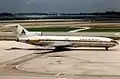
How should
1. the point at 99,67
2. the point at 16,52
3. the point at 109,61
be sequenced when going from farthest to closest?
the point at 16,52, the point at 109,61, the point at 99,67

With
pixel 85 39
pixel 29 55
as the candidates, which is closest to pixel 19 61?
pixel 29 55

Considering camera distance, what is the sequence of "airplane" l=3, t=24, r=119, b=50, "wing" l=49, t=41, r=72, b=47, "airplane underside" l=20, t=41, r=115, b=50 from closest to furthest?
1. "airplane" l=3, t=24, r=119, b=50
2. "airplane underside" l=20, t=41, r=115, b=50
3. "wing" l=49, t=41, r=72, b=47

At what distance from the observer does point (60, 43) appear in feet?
307

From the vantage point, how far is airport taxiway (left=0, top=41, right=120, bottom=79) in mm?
56625

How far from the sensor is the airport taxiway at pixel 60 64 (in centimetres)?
5662

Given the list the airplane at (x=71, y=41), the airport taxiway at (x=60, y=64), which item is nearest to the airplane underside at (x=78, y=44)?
the airplane at (x=71, y=41)

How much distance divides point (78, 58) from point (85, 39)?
15.2 metres

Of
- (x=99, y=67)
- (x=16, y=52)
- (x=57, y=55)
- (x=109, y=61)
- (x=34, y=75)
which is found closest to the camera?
(x=34, y=75)

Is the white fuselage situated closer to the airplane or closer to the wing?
the airplane

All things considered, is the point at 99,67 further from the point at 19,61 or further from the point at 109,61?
the point at 19,61

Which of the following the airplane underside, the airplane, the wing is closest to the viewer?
the airplane

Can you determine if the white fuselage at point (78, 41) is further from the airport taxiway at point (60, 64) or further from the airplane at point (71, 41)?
the airport taxiway at point (60, 64)

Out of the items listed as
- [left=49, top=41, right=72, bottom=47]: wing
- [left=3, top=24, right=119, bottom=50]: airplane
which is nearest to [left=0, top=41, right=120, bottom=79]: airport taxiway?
[left=3, top=24, right=119, bottom=50]: airplane

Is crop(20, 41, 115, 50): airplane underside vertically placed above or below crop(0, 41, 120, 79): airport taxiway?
above
